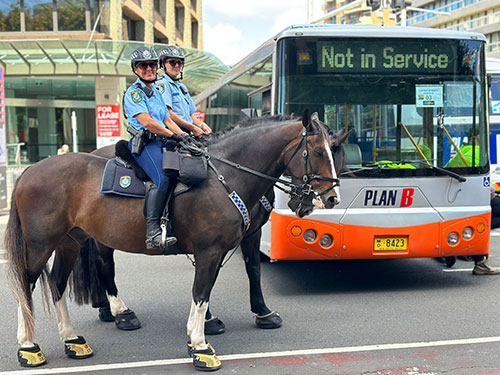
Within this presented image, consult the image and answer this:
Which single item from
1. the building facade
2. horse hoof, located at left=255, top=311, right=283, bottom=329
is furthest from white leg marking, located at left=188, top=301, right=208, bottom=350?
the building facade

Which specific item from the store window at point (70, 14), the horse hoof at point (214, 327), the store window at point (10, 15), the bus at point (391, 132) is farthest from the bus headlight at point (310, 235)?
the store window at point (10, 15)

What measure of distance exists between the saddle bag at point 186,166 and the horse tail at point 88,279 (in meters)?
1.60

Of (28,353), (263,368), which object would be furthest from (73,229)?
(263,368)

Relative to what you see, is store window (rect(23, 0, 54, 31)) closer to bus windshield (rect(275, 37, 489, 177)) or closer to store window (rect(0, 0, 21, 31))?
store window (rect(0, 0, 21, 31))

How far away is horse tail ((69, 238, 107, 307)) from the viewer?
5.73m

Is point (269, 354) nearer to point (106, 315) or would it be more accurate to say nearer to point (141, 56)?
point (106, 315)

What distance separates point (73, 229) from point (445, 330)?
356cm

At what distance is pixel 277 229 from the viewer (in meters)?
6.51

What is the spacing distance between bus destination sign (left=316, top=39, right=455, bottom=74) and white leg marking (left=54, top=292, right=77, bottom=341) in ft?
12.0

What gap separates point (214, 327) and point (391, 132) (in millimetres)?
2970

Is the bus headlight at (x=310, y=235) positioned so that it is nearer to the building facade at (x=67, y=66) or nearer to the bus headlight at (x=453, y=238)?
the bus headlight at (x=453, y=238)

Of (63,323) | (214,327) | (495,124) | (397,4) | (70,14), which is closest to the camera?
(63,323)

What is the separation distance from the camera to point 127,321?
564 cm

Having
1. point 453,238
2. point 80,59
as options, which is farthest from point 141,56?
point 80,59
